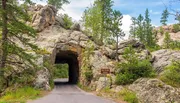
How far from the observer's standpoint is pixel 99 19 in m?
47.8

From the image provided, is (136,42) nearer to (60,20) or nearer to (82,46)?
(82,46)

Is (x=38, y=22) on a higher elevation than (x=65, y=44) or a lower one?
higher

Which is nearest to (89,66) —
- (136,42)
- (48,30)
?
(136,42)

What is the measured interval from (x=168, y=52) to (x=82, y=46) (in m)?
12.4

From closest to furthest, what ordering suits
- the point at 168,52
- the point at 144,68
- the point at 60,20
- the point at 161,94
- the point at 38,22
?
1. the point at 161,94
2. the point at 144,68
3. the point at 168,52
4. the point at 38,22
5. the point at 60,20

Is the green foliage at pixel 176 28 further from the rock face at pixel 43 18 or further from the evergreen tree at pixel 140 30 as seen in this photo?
the rock face at pixel 43 18

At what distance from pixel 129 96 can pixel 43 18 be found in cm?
2424

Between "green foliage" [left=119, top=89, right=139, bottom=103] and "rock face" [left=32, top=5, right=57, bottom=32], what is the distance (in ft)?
72.0

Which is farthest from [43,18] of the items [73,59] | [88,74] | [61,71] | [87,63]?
[61,71]

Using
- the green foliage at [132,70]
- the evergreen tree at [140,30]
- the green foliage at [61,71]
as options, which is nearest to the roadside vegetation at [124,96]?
the green foliage at [132,70]

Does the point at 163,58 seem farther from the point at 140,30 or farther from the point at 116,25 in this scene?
the point at 140,30

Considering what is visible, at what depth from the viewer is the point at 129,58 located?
2402 cm

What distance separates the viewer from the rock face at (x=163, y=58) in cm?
2779

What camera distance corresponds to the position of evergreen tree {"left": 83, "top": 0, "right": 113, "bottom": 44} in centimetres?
4622
